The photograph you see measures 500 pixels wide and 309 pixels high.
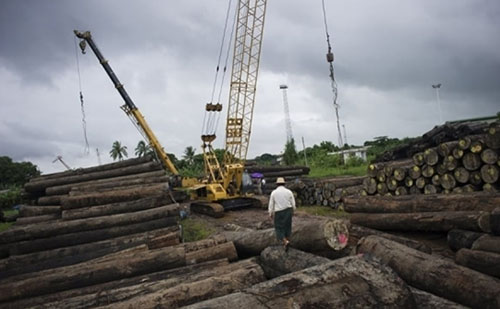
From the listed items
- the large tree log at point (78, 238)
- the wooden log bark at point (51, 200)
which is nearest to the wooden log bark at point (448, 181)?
the large tree log at point (78, 238)

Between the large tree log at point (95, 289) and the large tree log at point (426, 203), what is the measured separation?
4602mm

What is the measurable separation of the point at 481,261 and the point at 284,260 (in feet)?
9.80

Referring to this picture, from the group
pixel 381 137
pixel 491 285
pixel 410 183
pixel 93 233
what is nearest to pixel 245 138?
pixel 410 183

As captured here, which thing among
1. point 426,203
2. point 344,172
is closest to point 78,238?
point 426,203

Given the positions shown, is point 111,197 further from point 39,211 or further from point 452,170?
point 452,170

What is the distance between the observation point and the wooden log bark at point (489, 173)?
360 inches

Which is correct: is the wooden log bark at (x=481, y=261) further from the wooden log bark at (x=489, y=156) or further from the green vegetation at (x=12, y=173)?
the green vegetation at (x=12, y=173)

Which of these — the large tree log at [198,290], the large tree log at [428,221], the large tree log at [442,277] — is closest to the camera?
the large tree log at [442,277]

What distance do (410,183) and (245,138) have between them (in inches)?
471

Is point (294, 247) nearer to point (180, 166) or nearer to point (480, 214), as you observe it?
point (480, 214)

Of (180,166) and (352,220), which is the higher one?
(180,166)

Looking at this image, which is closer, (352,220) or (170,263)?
(170,263)

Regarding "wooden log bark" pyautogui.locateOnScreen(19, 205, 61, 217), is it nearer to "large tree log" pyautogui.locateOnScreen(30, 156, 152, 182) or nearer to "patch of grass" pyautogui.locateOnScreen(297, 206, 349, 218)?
"large tree log" pyautogui.locateOnScreen(30, 156, 152, 182)

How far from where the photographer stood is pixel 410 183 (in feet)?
37.9
